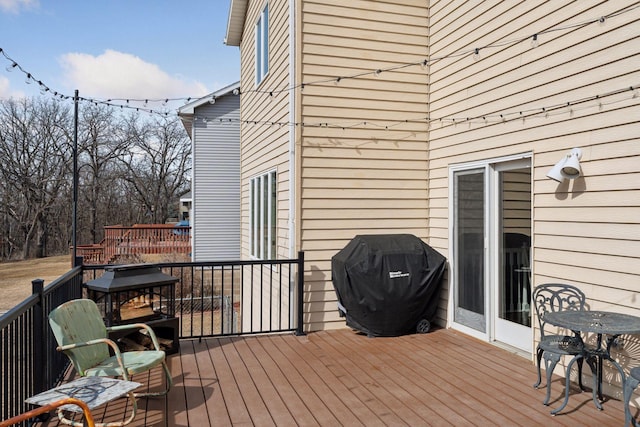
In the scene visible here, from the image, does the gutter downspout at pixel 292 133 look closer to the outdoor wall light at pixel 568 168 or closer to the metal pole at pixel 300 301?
the metal pole at pixel 300 301

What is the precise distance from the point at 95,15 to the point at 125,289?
43.7 feet

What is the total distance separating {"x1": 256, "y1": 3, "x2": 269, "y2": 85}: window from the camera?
22.8ft

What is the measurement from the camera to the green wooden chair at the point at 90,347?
3.05 metres

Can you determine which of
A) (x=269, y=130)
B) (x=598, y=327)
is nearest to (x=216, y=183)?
(x=269, y=130)

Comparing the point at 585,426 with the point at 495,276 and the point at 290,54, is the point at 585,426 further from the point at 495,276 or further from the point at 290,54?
the point at 290,54

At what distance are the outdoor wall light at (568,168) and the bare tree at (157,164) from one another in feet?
86.9

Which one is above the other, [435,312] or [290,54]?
[290,54]

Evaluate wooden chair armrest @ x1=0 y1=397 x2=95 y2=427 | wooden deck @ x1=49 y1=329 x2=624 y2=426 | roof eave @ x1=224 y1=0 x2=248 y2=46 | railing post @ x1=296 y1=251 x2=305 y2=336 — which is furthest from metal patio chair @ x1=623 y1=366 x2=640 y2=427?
roof eave @ x1=224 y1=0 x2=248 y2=46

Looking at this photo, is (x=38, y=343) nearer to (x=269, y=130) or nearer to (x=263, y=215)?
(x=269, y=130)

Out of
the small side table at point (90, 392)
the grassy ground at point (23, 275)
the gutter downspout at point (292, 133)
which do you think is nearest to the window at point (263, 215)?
the gutter downspout at point (292, 133)

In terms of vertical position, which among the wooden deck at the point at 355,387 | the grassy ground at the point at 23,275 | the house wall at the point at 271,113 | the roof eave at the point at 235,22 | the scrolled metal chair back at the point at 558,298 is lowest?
the grassy ground at the point at 23,275

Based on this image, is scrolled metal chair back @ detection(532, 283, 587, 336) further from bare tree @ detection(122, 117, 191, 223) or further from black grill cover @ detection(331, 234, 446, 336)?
bare tree @ detection(122, 117, 191, 223)

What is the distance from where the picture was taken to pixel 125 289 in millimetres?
4066

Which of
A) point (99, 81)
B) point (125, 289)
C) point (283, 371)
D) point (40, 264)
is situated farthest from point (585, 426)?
point (99, 81)
